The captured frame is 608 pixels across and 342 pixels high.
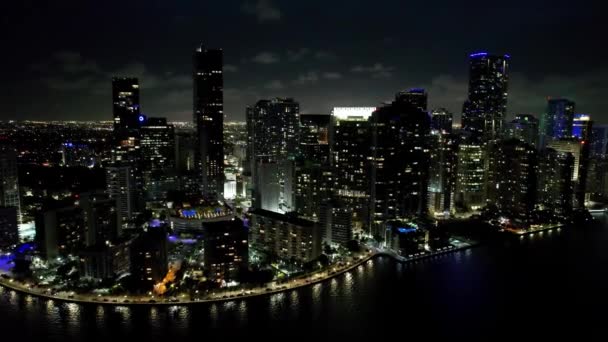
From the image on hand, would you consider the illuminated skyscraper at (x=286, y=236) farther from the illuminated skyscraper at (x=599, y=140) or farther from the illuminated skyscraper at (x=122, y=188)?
the illuminated skyscraper at (x=599, y=140)

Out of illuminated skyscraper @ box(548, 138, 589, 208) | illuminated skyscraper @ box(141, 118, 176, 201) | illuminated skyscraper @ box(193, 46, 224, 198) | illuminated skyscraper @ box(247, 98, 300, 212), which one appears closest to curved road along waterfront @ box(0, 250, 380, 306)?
illuminated skyscraper @ box(141, 118, 176, 201)

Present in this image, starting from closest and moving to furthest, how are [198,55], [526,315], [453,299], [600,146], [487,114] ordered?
[526,315], [453,299], [198,55], [487,114], [600,146]

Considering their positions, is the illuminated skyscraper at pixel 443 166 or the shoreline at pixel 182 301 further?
the illuminated skyscraper at pixel 443 166

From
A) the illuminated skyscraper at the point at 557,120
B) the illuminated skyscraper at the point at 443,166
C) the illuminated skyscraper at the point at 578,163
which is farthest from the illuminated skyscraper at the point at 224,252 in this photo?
the illuminated skyscraper at the point at 557,120

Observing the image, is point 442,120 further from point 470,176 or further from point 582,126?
point 582,126

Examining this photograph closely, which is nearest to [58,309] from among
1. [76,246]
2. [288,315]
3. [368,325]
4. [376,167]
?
[76,246]

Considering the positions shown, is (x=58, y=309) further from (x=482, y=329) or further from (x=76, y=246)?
(x=482, y=329)

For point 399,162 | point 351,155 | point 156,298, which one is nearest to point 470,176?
point 399,162
